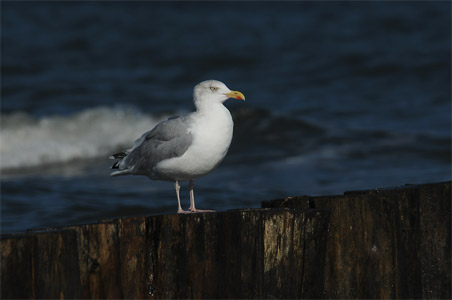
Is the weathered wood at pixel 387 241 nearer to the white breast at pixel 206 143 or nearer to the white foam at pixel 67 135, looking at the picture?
the white breast at pixel 206 143

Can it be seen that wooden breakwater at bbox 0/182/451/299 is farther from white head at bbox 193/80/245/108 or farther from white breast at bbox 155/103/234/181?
white head at bbox 193/80/245/108

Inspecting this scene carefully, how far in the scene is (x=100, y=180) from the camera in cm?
1025

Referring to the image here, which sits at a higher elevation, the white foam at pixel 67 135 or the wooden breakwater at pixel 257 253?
the white foam at pixel 67 135

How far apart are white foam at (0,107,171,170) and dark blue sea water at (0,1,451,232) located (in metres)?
0.04

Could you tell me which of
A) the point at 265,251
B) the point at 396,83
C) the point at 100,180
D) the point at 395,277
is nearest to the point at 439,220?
the point at 395,277

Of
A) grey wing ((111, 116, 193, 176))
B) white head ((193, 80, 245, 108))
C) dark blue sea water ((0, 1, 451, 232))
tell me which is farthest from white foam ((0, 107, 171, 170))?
white head ((193, 80, 245, 108))

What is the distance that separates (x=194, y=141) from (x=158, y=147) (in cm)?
42

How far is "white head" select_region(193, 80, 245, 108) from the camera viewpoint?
17.7 ft

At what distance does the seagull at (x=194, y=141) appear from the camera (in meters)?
5.18

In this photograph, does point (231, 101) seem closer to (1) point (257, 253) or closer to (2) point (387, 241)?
(2) point (387, 241)

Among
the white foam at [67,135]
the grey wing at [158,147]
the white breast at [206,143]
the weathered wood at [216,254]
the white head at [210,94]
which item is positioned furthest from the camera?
the white foam at [67,135]

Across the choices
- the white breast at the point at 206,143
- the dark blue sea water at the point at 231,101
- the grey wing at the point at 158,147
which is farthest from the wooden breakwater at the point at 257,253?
the dark blue sea water at the point at 231,101

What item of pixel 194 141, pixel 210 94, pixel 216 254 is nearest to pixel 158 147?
pixel 194 141

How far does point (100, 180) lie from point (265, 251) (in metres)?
6.30
